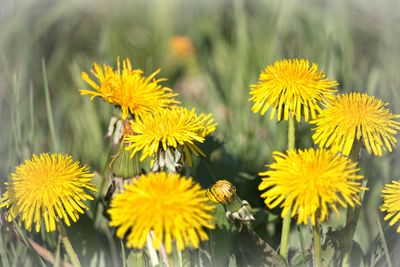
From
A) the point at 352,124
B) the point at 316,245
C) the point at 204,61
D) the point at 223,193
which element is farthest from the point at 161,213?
the point at 204,61

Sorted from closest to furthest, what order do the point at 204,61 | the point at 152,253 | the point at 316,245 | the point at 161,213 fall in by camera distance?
the point at 161,213
the point at 316,245
the point at 152,253
the point at 204,61

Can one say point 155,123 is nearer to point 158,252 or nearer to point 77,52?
point 158,252

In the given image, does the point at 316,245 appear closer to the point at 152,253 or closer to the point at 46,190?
the point at 152,253

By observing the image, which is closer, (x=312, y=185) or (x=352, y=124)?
(x=312, y=185)

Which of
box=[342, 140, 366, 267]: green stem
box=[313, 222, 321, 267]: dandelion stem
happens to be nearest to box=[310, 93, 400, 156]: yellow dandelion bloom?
box=[342, 140, 366, 267]: green stem

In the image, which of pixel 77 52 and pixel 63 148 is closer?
pixel 63 148

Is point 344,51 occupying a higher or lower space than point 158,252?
higher

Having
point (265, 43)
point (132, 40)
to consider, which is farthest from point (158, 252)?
point (132, 40)
